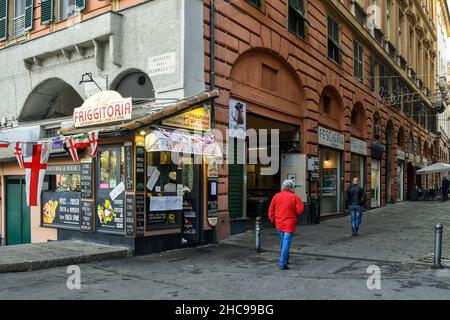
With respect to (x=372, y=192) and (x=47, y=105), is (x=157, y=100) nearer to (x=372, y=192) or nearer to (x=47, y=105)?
(x=47, y=105)

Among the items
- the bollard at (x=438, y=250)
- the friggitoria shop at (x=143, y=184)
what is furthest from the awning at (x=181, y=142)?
the bollard at (x=438, y=250)

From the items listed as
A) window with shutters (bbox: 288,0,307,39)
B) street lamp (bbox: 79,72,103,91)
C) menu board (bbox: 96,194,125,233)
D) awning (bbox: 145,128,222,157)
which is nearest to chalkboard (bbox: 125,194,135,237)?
menu board (bbox: 96,194,125,233)

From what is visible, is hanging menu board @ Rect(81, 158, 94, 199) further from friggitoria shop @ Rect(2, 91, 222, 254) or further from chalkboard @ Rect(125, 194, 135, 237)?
chalkboard @ Rect(125, 194, 135, 237)

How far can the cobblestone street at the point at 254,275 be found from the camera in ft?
21.7

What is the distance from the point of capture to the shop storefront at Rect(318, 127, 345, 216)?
731 inches

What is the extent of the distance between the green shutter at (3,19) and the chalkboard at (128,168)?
892 centimetres

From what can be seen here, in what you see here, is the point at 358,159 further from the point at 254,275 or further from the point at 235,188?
the point at 254,275

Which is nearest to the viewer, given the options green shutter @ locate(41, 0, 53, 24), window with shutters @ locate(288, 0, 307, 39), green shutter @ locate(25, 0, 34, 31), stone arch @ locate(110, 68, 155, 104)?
stone arch @ locate(110, 68, 155, 104)

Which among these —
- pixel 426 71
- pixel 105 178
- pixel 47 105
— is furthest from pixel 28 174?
pixel 426 71

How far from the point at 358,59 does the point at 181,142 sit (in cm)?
1491

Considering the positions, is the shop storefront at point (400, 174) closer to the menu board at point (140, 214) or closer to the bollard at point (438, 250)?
the bollard at point (438, 250)

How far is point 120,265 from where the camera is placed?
29.2 feet

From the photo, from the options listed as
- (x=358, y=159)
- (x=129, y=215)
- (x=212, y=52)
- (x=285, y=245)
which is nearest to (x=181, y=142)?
(x=129, y=215)

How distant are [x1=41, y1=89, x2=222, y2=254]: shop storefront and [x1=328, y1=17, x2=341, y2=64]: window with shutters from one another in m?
9.72
